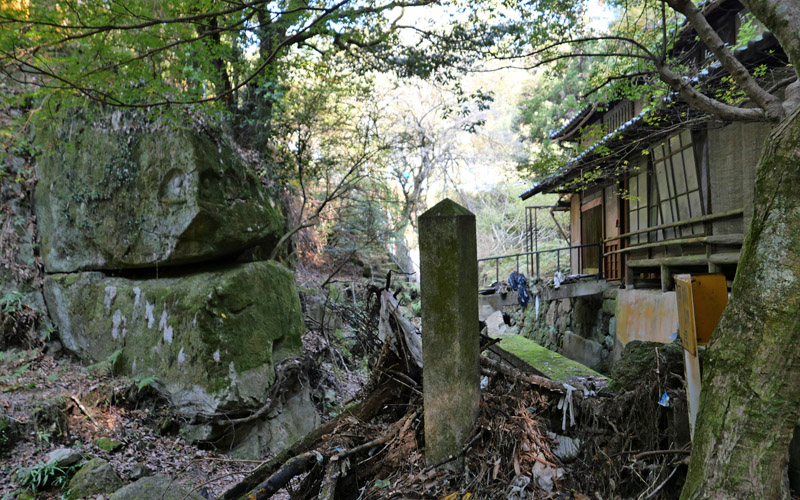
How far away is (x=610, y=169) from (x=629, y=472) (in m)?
7.39

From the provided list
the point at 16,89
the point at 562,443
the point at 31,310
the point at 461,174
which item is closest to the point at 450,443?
the point at 562,443

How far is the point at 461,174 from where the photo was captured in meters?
22.6

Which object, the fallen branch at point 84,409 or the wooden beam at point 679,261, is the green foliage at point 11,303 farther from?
the wooden beam at point 679,261

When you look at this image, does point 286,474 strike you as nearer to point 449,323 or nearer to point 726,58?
point 449,323

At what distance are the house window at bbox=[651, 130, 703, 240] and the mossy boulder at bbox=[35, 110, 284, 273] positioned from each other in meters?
7.44

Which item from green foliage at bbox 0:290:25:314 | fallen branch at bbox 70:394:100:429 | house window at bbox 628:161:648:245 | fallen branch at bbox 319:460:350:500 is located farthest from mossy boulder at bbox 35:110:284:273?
house window at bbox 628:161:648:245

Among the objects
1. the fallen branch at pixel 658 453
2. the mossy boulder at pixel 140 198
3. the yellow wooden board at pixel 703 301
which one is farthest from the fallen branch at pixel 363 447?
the mossy boulder at pixel 140 198

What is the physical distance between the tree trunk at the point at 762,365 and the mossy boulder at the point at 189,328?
20.7ft

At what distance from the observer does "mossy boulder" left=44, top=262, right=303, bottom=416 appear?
6.75 metres

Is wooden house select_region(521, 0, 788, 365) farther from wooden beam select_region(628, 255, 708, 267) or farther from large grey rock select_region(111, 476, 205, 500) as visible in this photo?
large grey rock select_region(111, 476, 205, 500)

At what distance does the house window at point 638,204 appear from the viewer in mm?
9305

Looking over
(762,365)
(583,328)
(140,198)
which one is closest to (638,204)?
(583,328)

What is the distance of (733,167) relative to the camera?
6316 mm

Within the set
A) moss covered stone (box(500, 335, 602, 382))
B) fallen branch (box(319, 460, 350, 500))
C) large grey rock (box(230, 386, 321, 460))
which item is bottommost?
large grey rock (box(230, 386, 321, 460))
